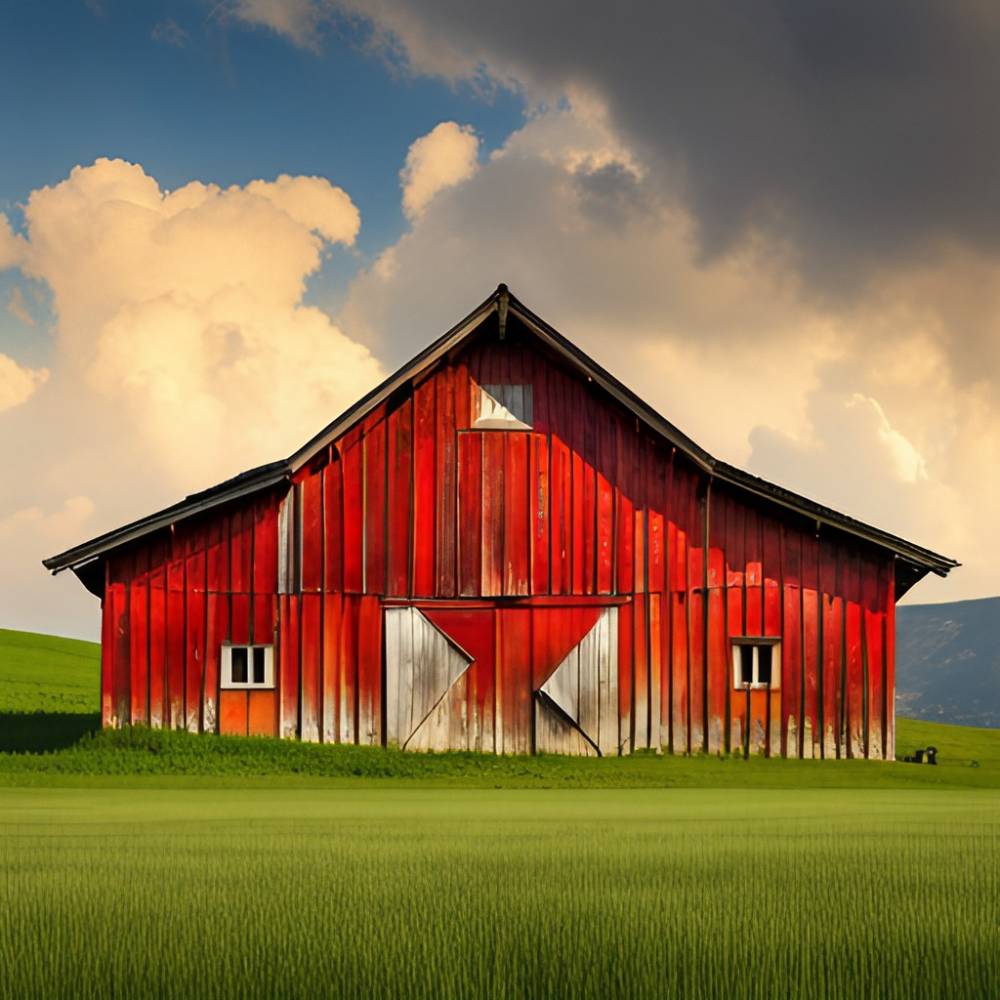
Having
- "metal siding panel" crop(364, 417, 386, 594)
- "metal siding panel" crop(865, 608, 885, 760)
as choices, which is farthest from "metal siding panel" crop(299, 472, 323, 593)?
"metal siding panel" crop(865, 608, 885, 760)

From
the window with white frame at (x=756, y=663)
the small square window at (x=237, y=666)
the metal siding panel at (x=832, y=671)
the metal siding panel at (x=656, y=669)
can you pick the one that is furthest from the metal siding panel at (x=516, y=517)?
the metal siding panel at (x=832, y=671)

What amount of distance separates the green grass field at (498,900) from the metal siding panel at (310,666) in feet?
39.4

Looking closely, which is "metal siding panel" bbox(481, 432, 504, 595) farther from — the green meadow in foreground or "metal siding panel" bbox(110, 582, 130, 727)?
the green meadow in foreground

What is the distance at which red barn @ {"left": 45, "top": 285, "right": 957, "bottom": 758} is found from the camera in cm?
3231

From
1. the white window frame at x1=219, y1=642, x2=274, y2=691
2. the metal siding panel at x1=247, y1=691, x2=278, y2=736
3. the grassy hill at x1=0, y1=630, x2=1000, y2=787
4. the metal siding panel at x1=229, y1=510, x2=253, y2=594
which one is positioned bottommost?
the grassy hill at x1=0, y1=630, x2=1000, y2=787

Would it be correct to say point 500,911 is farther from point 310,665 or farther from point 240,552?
point 240,552

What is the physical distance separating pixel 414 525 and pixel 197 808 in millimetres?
14124

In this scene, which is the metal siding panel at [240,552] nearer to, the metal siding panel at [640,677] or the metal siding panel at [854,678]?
the metal siding panel at [640,677]

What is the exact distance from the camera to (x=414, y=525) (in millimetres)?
32750

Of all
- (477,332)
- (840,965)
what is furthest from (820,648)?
(840,965)

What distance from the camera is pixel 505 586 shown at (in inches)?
1289

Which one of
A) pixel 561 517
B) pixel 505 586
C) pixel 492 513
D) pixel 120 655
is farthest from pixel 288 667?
pixel 561 517

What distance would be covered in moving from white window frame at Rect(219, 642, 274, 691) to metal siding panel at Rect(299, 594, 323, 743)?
707 millimetres

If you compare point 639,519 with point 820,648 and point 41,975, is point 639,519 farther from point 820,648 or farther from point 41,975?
point 41,975
